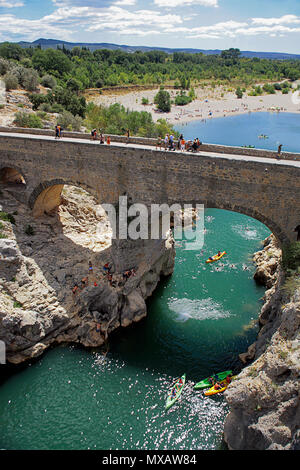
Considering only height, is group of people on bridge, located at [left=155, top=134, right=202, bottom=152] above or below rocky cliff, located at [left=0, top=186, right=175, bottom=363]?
above

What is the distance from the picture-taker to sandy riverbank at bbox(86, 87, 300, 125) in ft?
253

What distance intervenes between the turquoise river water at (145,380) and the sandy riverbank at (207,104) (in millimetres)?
58850

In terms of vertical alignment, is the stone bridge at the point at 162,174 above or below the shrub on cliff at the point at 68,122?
below

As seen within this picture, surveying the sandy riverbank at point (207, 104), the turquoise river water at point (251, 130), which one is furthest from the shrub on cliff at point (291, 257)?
the sandy riverbank at point (207, 104)

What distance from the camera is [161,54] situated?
14688cm

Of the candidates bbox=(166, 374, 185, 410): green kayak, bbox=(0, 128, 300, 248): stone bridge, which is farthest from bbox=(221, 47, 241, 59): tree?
bbox=(166, 374, 185, 410): green kayak

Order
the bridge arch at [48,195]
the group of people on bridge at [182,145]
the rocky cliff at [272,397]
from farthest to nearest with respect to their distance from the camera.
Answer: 1. the bridge arch at [48,195]
2. the group of people on bridge at [182,145]
3. the rocky cliff at [272,397]

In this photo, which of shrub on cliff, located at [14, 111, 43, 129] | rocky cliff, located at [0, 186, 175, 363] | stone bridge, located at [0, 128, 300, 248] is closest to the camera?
stone bridge, located at [0, 128, 300, 248]

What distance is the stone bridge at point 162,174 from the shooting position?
50.4 feet

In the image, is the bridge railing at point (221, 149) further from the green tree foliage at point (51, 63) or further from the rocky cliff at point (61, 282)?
the green tree foliage at point (51, 63)

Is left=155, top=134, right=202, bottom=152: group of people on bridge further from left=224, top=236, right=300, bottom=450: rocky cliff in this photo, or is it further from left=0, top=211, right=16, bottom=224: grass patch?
left=0, top=211, right=16, bottom=224: grass patch

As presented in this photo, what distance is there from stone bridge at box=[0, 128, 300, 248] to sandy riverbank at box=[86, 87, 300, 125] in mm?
53247

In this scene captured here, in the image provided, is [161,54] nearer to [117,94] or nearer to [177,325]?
[117,94]

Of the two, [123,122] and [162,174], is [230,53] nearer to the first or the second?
[123,122]
